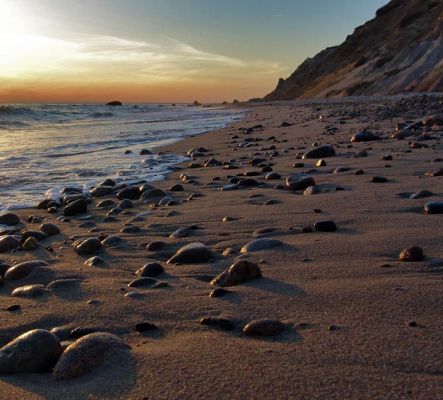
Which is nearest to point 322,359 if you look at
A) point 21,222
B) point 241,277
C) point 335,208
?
point 241,277

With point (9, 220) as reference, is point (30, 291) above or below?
above

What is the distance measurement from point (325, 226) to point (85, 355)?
1.93m

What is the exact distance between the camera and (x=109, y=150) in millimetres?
11648

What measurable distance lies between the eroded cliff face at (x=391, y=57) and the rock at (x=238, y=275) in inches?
1154

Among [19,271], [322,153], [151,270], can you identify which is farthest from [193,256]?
[322,153]

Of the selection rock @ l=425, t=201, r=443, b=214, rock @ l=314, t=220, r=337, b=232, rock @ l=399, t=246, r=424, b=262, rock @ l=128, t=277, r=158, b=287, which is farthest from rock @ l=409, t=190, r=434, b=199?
rock @ l=128, t=277, r=158, b=287

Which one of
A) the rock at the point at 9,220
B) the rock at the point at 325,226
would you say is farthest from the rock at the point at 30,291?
the rock at the point at 9,220

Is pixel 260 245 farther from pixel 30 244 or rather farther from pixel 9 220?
pixel 9 220

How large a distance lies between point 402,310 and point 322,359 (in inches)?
18.9

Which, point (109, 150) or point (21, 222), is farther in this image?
point (109, 150)

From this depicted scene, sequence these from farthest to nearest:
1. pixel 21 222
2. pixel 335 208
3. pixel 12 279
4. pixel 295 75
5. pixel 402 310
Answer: pixel 295 75, pixel 21 222, pixel 335 208, pixel 12 279, pixel 402 310

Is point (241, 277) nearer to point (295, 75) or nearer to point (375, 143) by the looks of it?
point (375, 143)

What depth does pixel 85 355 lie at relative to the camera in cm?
171

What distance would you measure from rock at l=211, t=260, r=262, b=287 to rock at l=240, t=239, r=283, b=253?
50 cm
